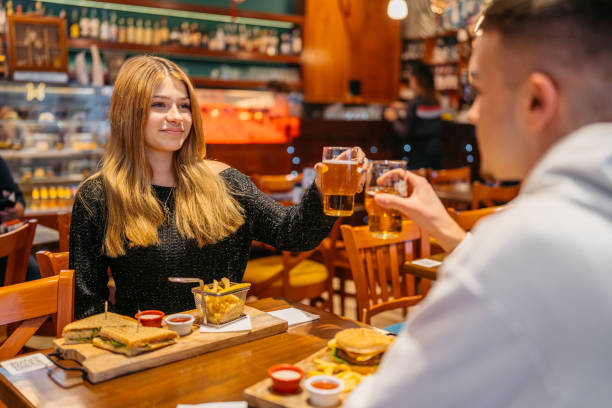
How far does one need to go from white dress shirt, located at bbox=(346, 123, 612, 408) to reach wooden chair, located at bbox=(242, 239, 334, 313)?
2788mm

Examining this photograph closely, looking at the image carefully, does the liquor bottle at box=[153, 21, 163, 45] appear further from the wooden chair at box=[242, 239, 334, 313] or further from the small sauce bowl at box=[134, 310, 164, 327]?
the small sauce bowl at box=[134, 310, 164, 327]

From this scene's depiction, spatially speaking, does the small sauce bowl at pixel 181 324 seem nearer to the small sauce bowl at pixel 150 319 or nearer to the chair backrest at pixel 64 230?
the small sauce bowl at pixel 150 319

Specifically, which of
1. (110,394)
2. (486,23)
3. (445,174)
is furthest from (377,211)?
(445,174)

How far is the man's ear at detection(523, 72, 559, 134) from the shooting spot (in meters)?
0.79

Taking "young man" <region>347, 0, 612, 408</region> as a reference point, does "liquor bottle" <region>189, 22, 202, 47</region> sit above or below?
above

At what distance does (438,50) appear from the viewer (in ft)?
32.1

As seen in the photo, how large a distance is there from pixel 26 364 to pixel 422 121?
655cm

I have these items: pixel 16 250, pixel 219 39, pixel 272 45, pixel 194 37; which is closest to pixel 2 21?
pixel 194 37

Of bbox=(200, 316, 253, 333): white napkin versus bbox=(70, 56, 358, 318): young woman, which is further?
bbox=(70, 56, 358, 318): young woman

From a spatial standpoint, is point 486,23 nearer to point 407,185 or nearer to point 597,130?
point 597,130

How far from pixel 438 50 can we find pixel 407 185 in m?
8.63

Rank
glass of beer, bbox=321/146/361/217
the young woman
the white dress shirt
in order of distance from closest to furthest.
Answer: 1. the white dress shirt
2. glass of beer, bbox=321/146/361/217
3. the young woman

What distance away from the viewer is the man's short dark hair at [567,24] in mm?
781

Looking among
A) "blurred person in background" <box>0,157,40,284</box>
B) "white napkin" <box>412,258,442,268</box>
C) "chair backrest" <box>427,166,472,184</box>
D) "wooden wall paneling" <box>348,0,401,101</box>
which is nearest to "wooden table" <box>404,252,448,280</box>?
"white napkin" <box>412,258,442,268</box>
